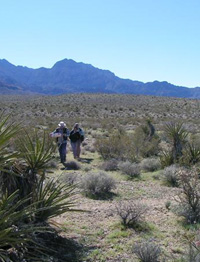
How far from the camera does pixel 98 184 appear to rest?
966 cm

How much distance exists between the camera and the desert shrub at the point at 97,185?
9.60 metres

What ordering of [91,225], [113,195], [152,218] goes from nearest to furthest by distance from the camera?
[91,225]
[152,218]
[113,195]

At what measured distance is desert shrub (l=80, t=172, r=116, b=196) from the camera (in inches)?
378

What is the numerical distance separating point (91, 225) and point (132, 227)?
818mm

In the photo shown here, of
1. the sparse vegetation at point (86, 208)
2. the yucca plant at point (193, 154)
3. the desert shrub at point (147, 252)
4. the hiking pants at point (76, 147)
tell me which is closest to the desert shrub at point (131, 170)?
the sparse vegetation at point (86, 208)

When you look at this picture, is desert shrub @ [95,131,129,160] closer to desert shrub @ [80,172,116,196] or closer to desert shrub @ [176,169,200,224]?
desert shrub @ [80,172,116,196]

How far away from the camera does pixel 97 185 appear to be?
381 inches

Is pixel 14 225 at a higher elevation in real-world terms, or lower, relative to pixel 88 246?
higher

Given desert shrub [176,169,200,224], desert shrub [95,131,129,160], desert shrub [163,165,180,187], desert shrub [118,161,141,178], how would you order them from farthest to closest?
desert shrub [95,131,129,160], desert shrub [118,161,141,178], desert shrub [163,165,180,187], desert shrub [176,169,200,224]

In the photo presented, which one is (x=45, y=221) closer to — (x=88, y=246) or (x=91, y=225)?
(x=88, y=246)

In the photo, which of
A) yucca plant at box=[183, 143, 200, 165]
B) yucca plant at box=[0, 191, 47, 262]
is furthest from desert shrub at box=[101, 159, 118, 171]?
yucca plant at box=[0, 191, 47, 262]

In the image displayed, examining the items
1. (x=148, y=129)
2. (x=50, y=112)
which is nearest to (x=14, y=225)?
(x=148, y=129)

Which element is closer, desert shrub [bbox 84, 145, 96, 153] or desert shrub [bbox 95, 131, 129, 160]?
desert shrub [bbox 95, 131, 129, 160]

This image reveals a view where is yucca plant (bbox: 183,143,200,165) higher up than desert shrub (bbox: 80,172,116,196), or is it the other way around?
yucca plant (bbox: 183,143,200,165)
